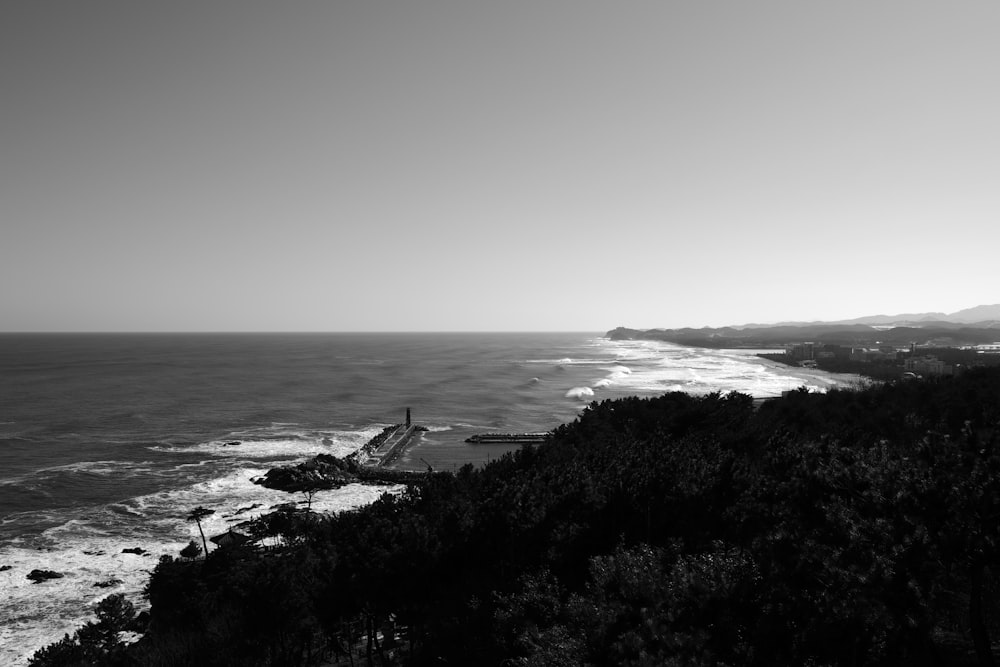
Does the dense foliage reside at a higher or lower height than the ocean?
higher

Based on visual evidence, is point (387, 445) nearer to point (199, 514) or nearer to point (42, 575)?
point (199, 514)

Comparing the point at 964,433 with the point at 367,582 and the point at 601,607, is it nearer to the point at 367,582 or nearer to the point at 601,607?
the point at 601,607

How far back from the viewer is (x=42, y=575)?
98.1 ft

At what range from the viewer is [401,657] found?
69.1 ft

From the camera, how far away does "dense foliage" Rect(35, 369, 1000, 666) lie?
11984 millimetres

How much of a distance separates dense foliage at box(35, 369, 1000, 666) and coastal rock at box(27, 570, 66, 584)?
27.4 ft

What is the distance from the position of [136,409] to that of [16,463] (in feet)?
94.9

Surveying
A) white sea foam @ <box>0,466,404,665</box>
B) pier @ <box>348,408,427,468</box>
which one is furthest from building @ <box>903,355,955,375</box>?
white sea foam @ <box>0,466,404,665</box>

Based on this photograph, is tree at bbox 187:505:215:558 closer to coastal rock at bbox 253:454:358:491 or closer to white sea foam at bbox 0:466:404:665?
white sea foam at bbox 0:466:404:665

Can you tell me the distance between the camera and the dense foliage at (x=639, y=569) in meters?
12.0

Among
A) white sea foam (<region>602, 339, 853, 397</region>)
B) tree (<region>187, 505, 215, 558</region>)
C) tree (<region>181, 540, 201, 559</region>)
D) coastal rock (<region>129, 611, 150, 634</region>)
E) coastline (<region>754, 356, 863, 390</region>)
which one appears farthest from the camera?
coastline (<region>754, 356, 863, 390</region>)

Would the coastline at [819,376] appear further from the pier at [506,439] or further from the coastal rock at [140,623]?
the coastal rock at [140,623]

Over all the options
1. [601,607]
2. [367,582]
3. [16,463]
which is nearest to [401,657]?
[367,582]

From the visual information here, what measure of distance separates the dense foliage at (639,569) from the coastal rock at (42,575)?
8.35 metres
